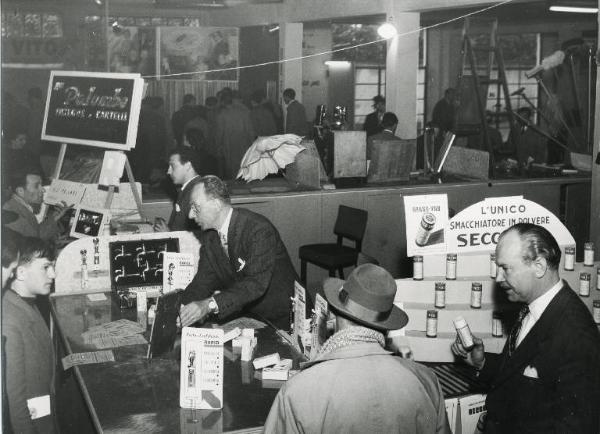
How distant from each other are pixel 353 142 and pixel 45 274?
210 inches

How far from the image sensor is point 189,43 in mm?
14844

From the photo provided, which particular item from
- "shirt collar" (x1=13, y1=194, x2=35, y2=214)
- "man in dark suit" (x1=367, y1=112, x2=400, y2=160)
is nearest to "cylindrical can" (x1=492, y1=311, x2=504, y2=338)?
"shirt collar" (x1=13, y1=194, x2=35, y2=214)

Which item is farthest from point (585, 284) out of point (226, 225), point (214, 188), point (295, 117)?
point (295, 117)

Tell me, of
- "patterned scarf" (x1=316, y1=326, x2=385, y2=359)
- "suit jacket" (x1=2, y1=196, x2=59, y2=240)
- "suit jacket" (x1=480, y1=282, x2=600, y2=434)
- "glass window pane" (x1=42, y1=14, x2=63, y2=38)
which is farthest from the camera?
"glass window pane" (x1=42, y1=14, x2=63, y2=38)

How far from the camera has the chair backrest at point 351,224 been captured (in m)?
7.44

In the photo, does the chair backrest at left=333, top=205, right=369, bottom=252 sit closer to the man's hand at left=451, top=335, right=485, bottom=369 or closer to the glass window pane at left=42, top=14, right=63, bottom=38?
the man's hand at left=451, top=335, right=485, bottom=369

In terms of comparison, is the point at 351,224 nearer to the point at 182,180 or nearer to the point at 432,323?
the point at 182,180

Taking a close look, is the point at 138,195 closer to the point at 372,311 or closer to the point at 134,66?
the point at 372,311

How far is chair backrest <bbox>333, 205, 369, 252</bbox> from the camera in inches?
293

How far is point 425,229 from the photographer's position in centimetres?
464

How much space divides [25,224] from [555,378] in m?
4.30

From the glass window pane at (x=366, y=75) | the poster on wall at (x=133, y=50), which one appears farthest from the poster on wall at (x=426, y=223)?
the glass window pane at (x=366, y=75)

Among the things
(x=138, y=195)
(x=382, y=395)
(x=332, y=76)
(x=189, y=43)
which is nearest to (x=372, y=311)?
(x=382, y=395)

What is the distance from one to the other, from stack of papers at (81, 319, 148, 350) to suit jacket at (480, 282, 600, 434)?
2006 millimetres
